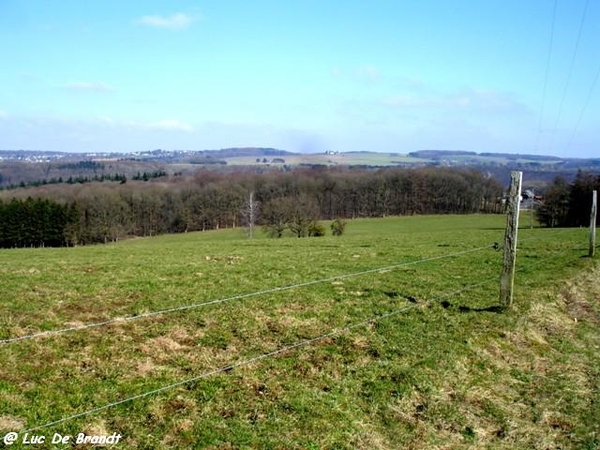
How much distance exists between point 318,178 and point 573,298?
4674 inches

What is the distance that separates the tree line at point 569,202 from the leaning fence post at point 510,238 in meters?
64.9

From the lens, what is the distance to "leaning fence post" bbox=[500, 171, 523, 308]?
39.9ft

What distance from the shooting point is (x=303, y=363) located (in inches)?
343

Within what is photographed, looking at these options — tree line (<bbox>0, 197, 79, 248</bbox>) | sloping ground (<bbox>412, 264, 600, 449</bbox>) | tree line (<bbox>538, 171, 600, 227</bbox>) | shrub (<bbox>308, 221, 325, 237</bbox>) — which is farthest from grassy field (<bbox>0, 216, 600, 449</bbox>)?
tree line (<bbox>0, 197, 79, 248</bbox>)

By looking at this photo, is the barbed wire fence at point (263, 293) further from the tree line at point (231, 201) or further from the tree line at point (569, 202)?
the tree line at point (569, 202)

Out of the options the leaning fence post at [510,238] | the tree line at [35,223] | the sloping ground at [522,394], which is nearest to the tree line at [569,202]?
the leaning fence post at [510,238]

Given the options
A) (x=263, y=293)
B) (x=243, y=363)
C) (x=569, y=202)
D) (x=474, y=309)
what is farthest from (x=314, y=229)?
(x=243, y=363)

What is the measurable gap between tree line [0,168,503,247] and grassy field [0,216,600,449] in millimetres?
55799

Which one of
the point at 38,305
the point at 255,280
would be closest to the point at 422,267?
the point at 255,280

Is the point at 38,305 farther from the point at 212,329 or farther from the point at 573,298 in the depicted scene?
the point at 573,298

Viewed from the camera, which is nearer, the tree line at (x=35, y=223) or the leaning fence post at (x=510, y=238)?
the leaning fence post at (x=510, y=238)

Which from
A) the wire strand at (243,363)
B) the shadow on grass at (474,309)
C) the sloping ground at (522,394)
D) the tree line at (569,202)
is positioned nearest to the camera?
the wire strand at (243,363)

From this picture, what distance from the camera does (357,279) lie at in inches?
581

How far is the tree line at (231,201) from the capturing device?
263ft
